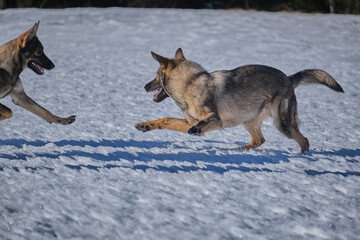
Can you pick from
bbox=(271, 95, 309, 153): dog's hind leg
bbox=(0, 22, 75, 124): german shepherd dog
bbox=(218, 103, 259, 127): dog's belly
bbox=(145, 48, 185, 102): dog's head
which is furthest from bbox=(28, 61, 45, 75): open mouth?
bbox=(271, 95, 309, 153): dog's hind leg

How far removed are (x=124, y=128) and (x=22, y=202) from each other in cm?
289

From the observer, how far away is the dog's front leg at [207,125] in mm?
4852

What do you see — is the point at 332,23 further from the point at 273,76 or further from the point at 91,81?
the point at 273,76

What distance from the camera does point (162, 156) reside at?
5.18 m

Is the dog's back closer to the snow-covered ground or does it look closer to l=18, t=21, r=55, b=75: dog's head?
the snow-covered ground

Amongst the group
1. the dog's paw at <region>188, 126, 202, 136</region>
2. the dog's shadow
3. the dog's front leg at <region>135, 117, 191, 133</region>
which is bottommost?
the dog's shadow

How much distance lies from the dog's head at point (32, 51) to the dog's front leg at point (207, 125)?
2.35 m

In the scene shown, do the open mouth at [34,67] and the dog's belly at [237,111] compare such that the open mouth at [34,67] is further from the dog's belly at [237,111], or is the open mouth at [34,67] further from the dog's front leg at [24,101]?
Answer: the dog's belly at [237,111]

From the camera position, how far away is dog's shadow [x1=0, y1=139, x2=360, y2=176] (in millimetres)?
4789

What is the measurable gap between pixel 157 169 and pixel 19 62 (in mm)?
2444

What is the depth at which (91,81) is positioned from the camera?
9.48 meters

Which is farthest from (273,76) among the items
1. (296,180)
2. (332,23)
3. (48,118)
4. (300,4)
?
(300,4)

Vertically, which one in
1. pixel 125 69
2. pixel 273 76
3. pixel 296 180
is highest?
pixel 273 76

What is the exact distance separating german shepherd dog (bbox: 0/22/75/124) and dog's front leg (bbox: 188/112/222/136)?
2178 mm
